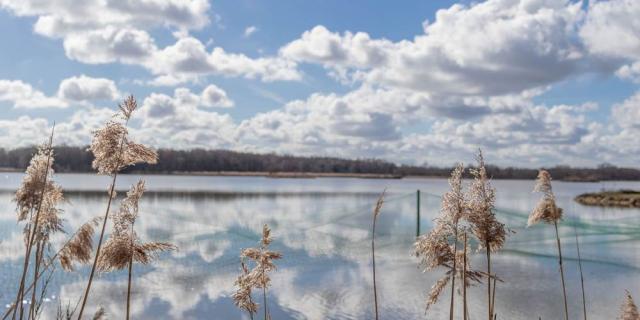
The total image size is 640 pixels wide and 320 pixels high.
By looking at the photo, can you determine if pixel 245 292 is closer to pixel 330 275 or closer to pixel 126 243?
pixel 126 243

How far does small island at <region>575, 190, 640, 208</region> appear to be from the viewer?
37.3m

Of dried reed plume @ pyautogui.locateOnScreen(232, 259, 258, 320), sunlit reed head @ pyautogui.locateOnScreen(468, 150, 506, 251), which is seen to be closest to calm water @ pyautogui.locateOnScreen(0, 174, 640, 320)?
dried reed plume @ pyautogui.locateOnScreen(232, 259, 258, 320)

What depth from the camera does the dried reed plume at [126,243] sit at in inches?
91.0

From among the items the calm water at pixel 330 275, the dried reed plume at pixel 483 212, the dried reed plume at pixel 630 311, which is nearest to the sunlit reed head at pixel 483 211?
the dried reed plume at pixel 483 212

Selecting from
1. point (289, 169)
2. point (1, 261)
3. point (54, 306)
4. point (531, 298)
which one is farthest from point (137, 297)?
point (289, 169)

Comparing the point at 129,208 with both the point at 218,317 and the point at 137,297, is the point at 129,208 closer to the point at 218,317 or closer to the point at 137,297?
the point at 218,317

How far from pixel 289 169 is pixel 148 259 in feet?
387

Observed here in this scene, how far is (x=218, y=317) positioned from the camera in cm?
788

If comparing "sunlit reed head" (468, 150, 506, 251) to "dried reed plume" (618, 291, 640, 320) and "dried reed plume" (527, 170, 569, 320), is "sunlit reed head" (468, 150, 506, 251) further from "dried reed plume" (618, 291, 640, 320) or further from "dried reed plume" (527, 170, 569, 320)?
"dried reed plume" (527, 170, 569, 320)

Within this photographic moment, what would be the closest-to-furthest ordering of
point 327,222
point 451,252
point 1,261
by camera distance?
point 451,252, point 1,261, point 327,222

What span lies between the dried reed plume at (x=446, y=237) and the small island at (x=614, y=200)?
38.3m

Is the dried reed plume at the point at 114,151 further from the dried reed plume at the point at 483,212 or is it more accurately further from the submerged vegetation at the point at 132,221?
the dried reed plume at the point at 483,212

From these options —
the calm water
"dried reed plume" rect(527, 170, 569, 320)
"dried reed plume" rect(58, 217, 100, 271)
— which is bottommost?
the calm water

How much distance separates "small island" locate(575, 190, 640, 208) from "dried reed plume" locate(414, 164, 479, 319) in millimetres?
38324
